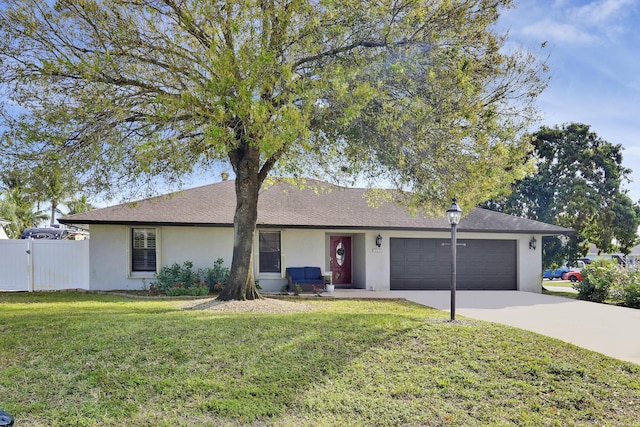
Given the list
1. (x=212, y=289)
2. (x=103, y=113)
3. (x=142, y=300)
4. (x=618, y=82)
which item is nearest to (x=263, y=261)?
(x=212, y=289)

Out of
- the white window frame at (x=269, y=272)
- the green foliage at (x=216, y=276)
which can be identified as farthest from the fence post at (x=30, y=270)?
the white window frame at (x=269, y=272)

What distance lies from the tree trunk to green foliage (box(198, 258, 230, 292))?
10.8ft

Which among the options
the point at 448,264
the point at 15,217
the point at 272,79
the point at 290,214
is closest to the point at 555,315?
the point at 448,264

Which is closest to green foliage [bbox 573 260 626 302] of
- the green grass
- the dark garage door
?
the dark garage door

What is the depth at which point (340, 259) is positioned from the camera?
17.6 meters

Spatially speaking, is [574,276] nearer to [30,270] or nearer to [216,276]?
[216,276]

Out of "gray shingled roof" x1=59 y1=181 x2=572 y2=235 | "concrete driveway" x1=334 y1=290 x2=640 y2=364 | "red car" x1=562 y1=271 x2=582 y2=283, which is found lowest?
"red car" x1=562 y1=271 x2=582 y2=283

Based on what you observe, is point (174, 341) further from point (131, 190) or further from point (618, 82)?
point (618, 82)

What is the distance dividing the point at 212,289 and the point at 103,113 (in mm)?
7035

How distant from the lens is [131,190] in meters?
11.7

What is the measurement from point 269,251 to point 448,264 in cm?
698

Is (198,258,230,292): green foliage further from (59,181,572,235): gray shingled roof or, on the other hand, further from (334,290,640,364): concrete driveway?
(334,290,640,364): concrete driveway

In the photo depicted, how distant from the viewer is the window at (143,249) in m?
14.7

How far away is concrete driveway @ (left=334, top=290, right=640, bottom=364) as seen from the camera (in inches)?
314
